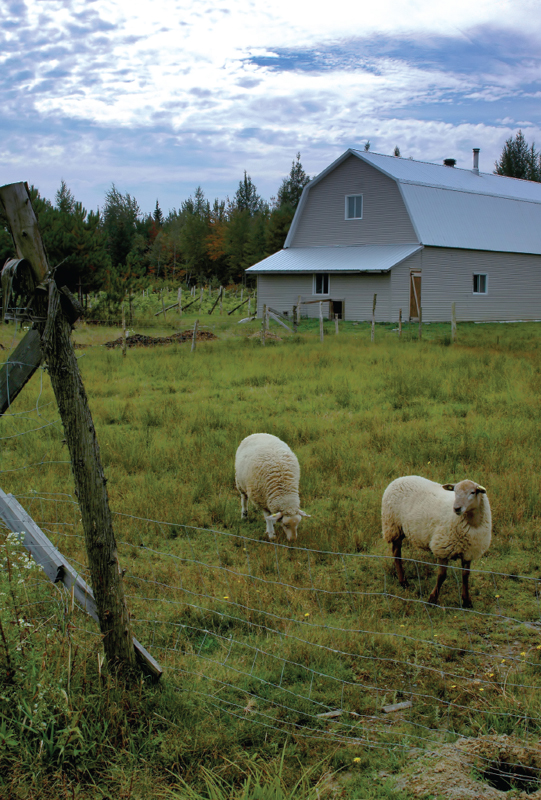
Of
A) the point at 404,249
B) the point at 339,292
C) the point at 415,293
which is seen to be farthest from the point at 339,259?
the point at 415,293

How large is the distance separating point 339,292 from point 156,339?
11411 mm

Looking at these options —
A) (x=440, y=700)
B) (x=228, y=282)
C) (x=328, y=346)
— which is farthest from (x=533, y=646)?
(x=228, y=282)

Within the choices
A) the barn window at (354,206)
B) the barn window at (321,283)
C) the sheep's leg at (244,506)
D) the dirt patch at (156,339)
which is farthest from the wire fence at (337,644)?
the barn window at (354,206)

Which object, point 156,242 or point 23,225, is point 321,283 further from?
point 156,242

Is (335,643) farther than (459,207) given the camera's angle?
No

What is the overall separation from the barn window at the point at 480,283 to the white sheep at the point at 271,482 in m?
28.5

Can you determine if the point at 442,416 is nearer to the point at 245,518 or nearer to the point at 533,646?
the point at 245,518

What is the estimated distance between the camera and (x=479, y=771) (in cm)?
308

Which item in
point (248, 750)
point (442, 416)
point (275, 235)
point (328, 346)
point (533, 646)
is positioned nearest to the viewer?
point (248, 750)

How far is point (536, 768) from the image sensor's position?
304 centimetres

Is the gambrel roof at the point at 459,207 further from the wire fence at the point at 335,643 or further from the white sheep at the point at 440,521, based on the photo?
the wire fence at the point at 335,643

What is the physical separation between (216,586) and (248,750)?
1992mm

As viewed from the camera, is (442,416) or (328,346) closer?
(442,416)

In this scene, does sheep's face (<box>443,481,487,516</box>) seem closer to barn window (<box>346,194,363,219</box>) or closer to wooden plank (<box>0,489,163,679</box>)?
wooden plank (<box>0,489,163,679</box>)
